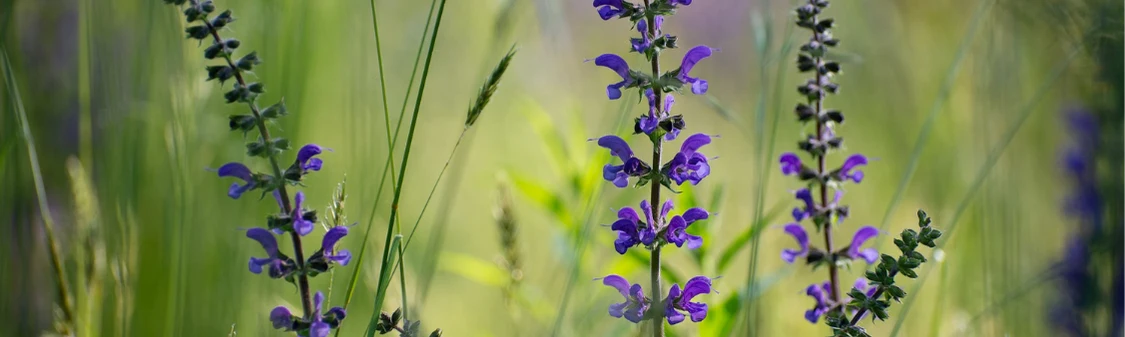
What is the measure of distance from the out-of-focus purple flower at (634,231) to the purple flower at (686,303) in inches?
5.4

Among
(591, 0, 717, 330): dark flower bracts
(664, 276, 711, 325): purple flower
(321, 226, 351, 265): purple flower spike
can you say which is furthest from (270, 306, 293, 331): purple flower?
(664, 276, 711, 325): purple flower

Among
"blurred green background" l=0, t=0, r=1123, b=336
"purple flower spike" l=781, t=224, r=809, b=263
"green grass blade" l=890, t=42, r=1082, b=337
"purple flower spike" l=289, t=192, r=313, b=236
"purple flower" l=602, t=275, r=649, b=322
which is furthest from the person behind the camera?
"blurred green background" l=0, t=0, r=1123, b=336

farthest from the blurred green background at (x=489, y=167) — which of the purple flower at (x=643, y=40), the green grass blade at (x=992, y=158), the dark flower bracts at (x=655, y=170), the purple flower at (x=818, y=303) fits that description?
the purple flower at (x=643, y=40)

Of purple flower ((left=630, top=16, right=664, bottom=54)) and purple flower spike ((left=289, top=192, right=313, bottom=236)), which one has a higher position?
purple flower ((left=630, top=16, right=664, bottom=54))

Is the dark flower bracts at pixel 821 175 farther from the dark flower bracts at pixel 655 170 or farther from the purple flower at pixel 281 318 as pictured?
the purple flower at pixel 281 318

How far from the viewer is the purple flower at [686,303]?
5.14 ft

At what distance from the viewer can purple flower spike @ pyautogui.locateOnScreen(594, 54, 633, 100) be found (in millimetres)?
1613

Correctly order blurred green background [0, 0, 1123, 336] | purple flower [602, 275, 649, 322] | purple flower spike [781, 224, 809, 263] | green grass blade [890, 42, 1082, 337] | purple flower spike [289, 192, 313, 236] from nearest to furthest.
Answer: purple flower spike [289, 192, 313, 236], purple flower [602, 275, 649, 322], green grass blade [890, 42, 1082, 337], purple flower spike [781, 224, 809, 263], blurred green background [0, 0, 1123, 336]

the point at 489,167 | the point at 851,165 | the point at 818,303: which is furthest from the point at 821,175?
the point at 489,167

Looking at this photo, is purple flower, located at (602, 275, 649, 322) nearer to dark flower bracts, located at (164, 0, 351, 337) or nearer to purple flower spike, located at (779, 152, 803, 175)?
dark flower bracts, located at (164, 0, 351, 337)

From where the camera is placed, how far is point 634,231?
160 centimetres

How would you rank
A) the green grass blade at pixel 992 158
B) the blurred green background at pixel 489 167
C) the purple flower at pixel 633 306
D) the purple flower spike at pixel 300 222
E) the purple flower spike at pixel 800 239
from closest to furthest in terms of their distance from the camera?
1. the purple flower spike at pixel 300 222
2. the purple flower at pixel 633 306
3. the green grass blade at pixel 992 158
4. the purple flower spike at pixel 800 239
5. the blurred green background at pixel 489 167

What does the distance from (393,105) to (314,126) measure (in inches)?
34.3

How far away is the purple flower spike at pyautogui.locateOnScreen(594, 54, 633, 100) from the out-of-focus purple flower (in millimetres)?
235
